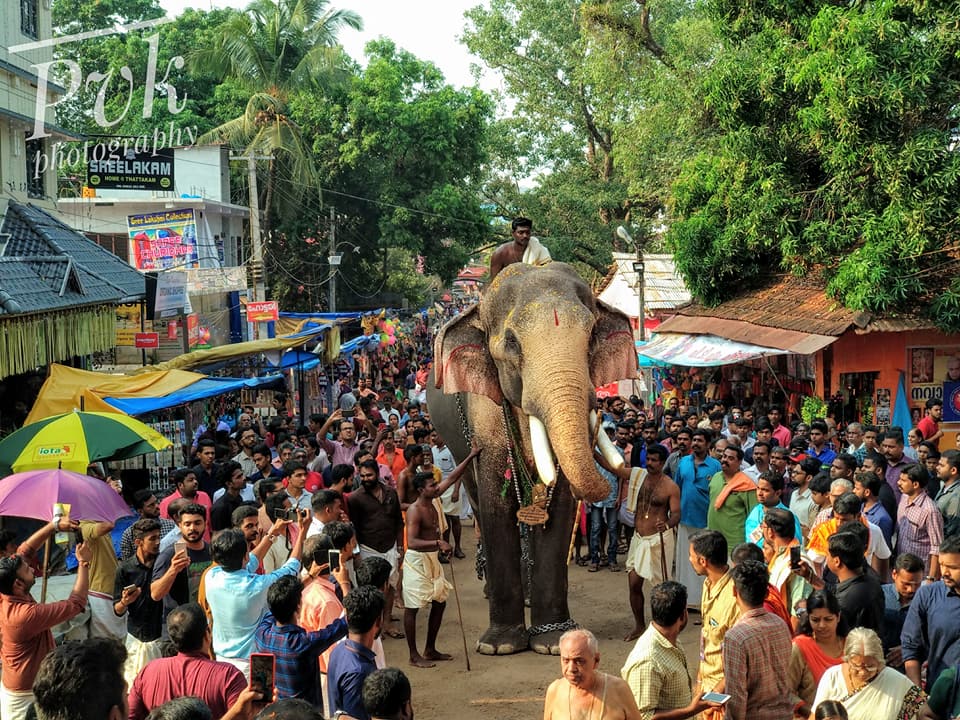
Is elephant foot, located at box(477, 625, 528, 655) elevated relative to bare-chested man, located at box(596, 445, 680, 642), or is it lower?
lower

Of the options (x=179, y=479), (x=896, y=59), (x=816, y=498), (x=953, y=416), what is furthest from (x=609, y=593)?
(x=896, y=59)

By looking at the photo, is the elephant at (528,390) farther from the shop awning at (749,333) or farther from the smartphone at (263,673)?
the shop awning at (749,333)

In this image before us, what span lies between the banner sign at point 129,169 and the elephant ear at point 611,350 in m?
16.6

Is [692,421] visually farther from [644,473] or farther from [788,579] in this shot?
[788,579]

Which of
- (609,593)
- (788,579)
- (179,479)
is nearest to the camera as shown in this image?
(788,579)

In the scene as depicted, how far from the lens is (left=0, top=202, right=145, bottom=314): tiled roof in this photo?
43.7ft

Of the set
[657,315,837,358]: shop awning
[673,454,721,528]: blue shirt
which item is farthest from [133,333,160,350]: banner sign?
[673,454,721,528]: blue shirt

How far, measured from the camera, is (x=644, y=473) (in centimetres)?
948

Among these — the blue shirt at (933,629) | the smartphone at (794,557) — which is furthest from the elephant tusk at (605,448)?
the blue shirt at (933,629)

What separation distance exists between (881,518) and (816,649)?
2.99 metres

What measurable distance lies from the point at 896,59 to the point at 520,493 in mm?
9152

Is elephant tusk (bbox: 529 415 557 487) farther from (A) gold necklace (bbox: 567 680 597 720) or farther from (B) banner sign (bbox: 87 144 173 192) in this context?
(B) banner sign (bbox: 87 144 173 192)

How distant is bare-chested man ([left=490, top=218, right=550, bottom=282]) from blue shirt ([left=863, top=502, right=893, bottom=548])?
134 inches

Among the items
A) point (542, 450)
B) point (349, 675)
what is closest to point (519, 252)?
point (542, 450)
